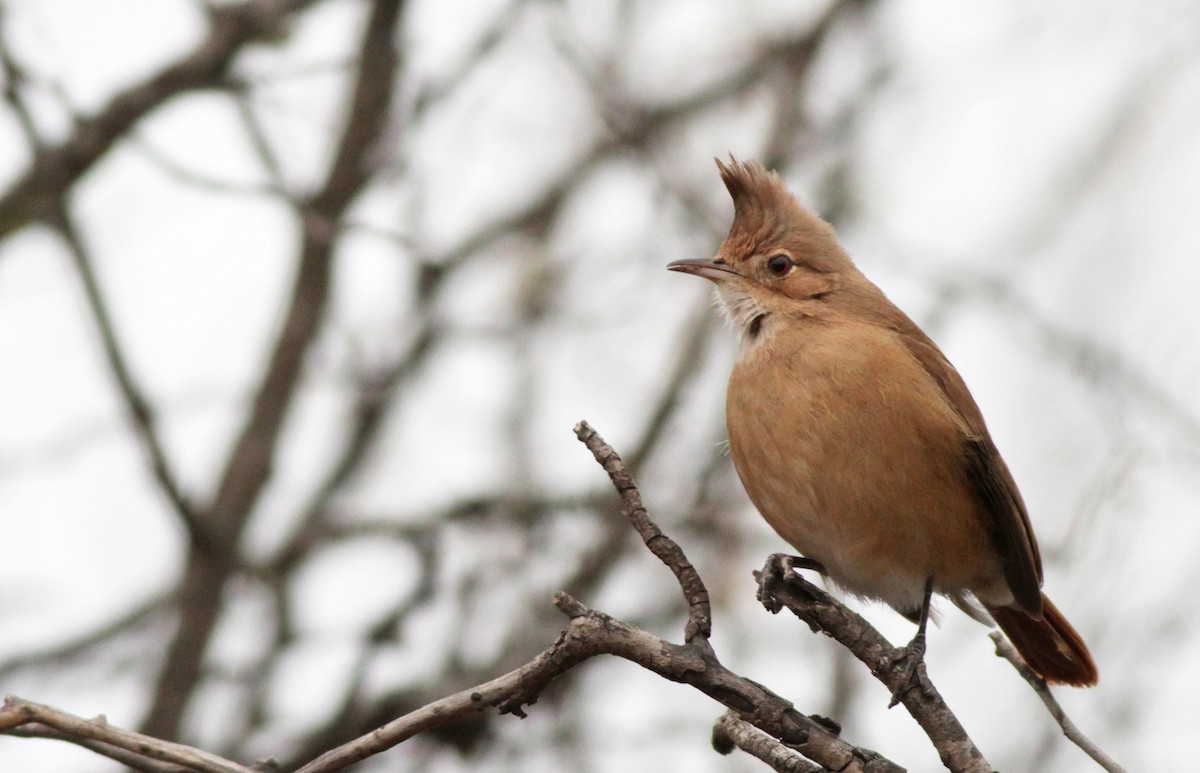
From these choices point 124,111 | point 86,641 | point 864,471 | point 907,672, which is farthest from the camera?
point 86,641

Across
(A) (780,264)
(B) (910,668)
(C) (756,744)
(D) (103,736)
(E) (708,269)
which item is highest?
(E) (708,269)

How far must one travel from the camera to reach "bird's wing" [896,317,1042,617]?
4340 millimetres

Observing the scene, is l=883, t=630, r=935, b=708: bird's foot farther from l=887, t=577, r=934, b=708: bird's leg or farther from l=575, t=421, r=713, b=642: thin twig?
l=575, t=421, r=713, b=642: thin twig

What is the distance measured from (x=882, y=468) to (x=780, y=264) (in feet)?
3.82

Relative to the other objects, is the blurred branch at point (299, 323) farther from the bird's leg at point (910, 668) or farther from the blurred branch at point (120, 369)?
the bird's leg at point (910, 668)

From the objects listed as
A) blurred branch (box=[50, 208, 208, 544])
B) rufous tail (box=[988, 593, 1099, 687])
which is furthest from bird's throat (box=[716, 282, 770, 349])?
blurred branch (box=[50, 208, 208, 544])

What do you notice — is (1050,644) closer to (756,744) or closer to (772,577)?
(772,577)

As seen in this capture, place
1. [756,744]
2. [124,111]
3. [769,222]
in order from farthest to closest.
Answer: [124,111] → [769,222] → [756,744]

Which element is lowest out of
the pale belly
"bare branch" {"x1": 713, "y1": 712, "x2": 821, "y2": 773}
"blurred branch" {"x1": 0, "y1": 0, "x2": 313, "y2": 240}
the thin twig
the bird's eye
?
"bare branch" {"x1": 713, "y1": 712, "x2": 821, "y2": 773}

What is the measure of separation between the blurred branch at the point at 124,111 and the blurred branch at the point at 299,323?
714 millimetres

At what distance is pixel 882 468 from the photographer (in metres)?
4.13

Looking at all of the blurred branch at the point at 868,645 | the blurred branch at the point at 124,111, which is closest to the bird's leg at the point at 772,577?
the blurred branch at the point at 868,645

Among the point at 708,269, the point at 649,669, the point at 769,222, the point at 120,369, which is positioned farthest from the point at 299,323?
the point at 649,669

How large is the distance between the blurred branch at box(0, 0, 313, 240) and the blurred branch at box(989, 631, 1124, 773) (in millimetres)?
3824
